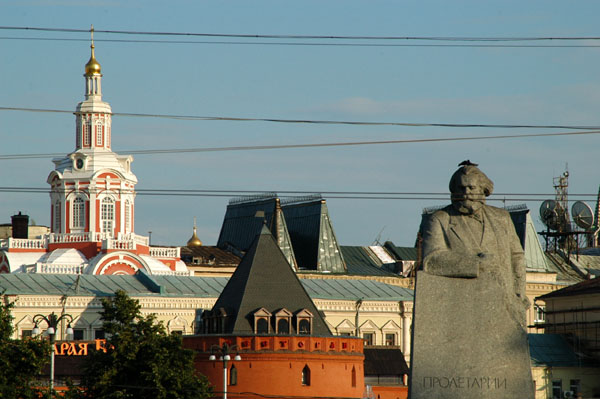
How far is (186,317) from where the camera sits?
9981 cm

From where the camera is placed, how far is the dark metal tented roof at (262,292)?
83.4 metres

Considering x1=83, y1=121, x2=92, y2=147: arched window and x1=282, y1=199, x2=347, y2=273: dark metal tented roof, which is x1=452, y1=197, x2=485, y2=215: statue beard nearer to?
x1=83, y1=121, x2=92, y2=147: arched window

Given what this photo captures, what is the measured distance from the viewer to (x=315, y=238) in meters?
126

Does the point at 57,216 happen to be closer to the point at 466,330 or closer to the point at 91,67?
the point at 91,67

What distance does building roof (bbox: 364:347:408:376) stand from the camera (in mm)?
91938

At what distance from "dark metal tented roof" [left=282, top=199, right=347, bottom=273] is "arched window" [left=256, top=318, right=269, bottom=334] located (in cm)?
3992

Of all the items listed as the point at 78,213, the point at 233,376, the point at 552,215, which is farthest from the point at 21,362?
the point at 552,215

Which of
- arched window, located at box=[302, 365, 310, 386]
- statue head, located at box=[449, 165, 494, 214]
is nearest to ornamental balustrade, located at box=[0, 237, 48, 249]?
arched window, located at box=[302, 365, 310, 386]

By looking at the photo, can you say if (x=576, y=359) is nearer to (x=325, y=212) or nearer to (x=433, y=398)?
(x=325, y=212)

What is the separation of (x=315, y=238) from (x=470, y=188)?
343 feet

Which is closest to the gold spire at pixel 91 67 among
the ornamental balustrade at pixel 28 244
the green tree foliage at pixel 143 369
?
the ornamental balustrade at pixel 28 244

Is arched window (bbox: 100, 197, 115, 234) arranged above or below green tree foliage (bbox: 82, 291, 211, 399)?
above

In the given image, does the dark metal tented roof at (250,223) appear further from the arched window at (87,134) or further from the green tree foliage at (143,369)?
the green tree foliage at (143,369)

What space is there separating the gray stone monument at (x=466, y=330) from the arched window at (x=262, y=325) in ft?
204
